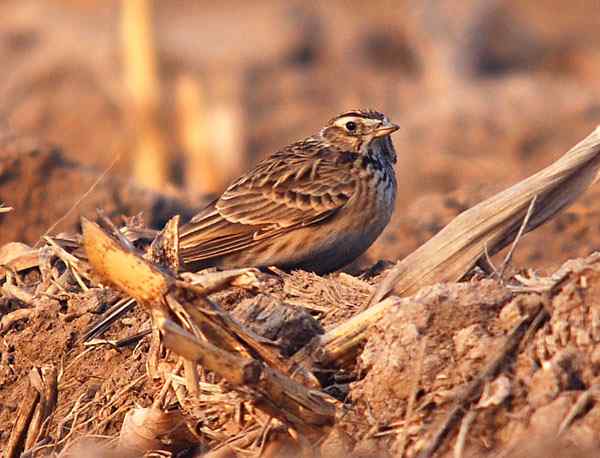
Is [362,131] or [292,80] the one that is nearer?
[362,131]

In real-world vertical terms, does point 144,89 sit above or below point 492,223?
below

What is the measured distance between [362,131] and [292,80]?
50.5 feet

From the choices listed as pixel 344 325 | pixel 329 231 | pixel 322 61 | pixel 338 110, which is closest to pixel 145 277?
pixel 344 325

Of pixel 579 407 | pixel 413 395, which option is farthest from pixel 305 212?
pixel 579 407

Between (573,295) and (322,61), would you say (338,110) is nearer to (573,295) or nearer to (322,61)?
(322,61)

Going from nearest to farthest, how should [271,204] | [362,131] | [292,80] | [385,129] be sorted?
[271,204]
[385,129]
[362,131]
[292,80]

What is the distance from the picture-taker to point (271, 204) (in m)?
8.45

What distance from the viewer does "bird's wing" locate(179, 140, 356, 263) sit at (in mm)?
8242

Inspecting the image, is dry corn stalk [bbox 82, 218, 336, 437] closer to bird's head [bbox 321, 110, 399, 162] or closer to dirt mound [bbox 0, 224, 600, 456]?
dirt mound [bbox 0, 224, 600, 456]

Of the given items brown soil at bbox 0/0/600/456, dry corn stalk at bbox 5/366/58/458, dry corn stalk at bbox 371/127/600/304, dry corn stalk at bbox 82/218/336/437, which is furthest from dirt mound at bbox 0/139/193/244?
dry corn stalk at bbox 82/218/336/437

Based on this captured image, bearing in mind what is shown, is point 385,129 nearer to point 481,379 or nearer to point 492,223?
point 492,223

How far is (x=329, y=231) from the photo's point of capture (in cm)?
814

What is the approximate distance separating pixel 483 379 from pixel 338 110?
16.5 meters

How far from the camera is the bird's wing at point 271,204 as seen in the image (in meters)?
8.24
